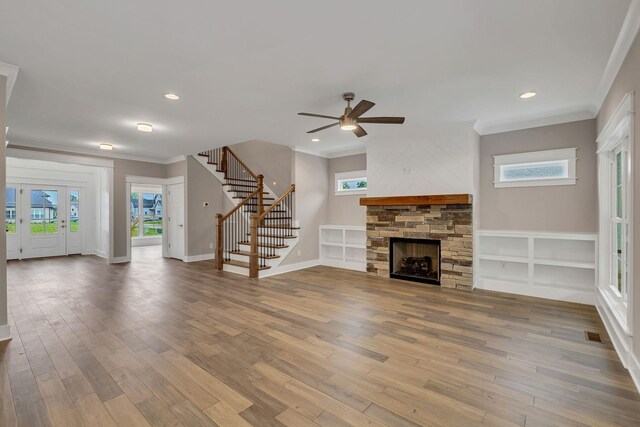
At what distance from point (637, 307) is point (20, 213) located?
11.9m

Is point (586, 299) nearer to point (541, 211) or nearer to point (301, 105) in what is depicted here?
point (541, 211)

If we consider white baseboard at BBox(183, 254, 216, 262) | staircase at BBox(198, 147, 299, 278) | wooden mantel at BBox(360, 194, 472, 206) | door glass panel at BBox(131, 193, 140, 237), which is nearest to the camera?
wooden mantel at BBox(360, 194, 472, 206)

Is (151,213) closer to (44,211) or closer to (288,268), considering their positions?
(44,211)

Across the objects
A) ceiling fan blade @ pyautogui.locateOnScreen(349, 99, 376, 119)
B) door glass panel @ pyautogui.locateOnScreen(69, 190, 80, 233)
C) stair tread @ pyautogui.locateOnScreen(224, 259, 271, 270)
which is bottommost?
stair tread @ pyautogui.locateOnScreen(224, 259, 271, 270)

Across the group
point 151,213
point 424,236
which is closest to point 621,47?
point 424,236

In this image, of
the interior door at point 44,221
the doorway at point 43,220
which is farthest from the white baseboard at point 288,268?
the interior door at point 44,221

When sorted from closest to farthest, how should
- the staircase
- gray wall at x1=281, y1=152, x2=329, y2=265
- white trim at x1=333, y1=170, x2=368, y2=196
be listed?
the staircase < gray wall at x1=281, y1=152, x2=329, y2=265 < white trim at x1=333, y1=170, x2=368, y2=196

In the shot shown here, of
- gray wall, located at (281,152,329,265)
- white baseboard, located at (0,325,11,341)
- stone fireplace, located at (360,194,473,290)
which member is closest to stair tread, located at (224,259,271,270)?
gray wall, located at (281,152,329,265)

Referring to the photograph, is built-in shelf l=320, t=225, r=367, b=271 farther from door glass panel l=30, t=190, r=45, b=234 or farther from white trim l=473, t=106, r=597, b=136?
door glass panel l=30, t=190, r=45, b=234

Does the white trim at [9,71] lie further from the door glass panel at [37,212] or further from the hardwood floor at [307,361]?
the door glass panel at [37,212]

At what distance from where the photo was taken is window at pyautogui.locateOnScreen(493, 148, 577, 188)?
460 centimetres

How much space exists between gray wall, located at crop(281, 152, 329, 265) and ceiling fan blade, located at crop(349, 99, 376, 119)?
3.40m

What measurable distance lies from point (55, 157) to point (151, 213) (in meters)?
5.68

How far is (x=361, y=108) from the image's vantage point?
11.1ft
